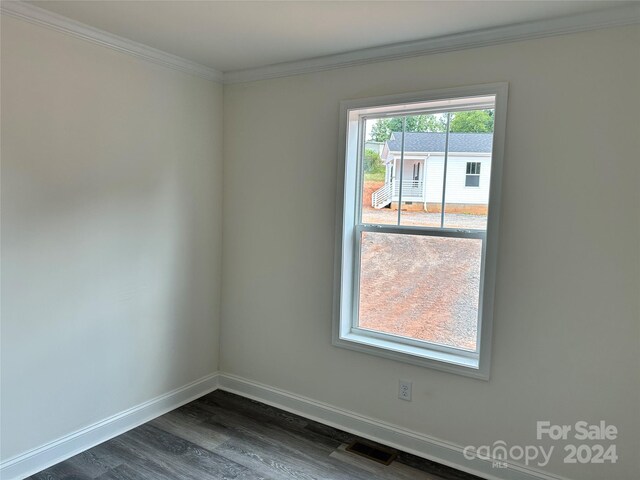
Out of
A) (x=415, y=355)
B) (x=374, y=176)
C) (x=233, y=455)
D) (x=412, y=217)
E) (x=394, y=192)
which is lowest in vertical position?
(x=233, y=455)

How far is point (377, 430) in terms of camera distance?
8.93 feet

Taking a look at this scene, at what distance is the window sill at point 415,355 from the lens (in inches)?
95.2

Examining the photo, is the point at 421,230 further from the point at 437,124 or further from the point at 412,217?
the point at 437,124

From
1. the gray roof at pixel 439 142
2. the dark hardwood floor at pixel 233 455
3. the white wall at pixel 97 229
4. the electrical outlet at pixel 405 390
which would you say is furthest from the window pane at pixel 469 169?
the white wall at pixel 97 229

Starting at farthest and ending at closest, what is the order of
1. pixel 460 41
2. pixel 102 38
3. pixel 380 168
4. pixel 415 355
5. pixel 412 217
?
1. pixel 380 168
2. pixel 412 217
3. pixel 415 355
4. pixel 102 38
5. pixel 460 41

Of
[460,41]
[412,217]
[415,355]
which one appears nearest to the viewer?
[460,41]

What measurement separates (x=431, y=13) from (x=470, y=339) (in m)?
1.73

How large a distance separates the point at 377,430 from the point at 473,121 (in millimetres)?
1921

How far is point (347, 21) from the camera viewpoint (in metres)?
2.18

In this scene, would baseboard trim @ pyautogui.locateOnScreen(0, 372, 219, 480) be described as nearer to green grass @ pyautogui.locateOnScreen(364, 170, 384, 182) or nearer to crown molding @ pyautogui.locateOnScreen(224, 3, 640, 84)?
green grass @ pyautogui.locateOnScreen(364, 170, 384, 182)

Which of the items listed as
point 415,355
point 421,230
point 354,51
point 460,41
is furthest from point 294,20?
point 415,355

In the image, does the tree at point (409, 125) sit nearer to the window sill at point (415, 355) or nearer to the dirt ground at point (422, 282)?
the dirt ground at point (422, 282)

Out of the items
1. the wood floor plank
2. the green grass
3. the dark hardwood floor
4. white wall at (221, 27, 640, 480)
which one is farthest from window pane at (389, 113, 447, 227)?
the wood floor plank

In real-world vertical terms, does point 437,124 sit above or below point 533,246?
above
